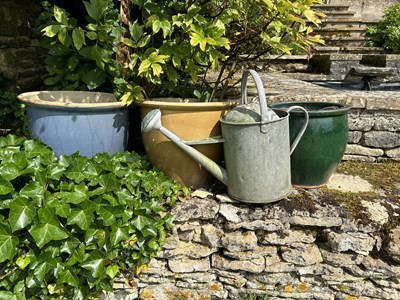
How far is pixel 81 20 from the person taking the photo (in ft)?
9.09

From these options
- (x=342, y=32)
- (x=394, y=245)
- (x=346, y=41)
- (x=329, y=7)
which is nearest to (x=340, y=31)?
(x=342, y=32)

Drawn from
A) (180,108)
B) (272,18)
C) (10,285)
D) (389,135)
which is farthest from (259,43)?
(10,285)

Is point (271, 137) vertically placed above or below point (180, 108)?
below

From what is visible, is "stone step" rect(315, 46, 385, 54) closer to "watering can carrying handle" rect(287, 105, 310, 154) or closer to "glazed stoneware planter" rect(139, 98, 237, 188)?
"watering can carrying handle" rect(287, 105, 310, 154)

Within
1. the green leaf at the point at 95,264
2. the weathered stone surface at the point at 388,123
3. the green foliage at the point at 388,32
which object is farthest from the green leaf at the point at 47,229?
the green foliage at the point at 388,32

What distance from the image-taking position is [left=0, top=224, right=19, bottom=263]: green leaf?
144 centimetres

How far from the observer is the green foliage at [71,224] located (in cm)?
150

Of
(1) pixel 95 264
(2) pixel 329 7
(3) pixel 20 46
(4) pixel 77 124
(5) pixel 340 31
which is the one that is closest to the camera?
(1) pixel 95 264

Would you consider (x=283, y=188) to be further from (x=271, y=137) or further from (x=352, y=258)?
(x=352, y=258)

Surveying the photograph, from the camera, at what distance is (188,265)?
182 cm

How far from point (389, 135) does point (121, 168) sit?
5.69 feet

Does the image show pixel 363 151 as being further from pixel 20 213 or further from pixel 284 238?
pixel 20 213

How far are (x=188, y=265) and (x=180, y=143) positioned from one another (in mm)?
652

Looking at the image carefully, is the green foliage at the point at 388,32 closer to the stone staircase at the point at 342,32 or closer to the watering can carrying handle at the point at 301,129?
the stone staircase at the point at 342,32
